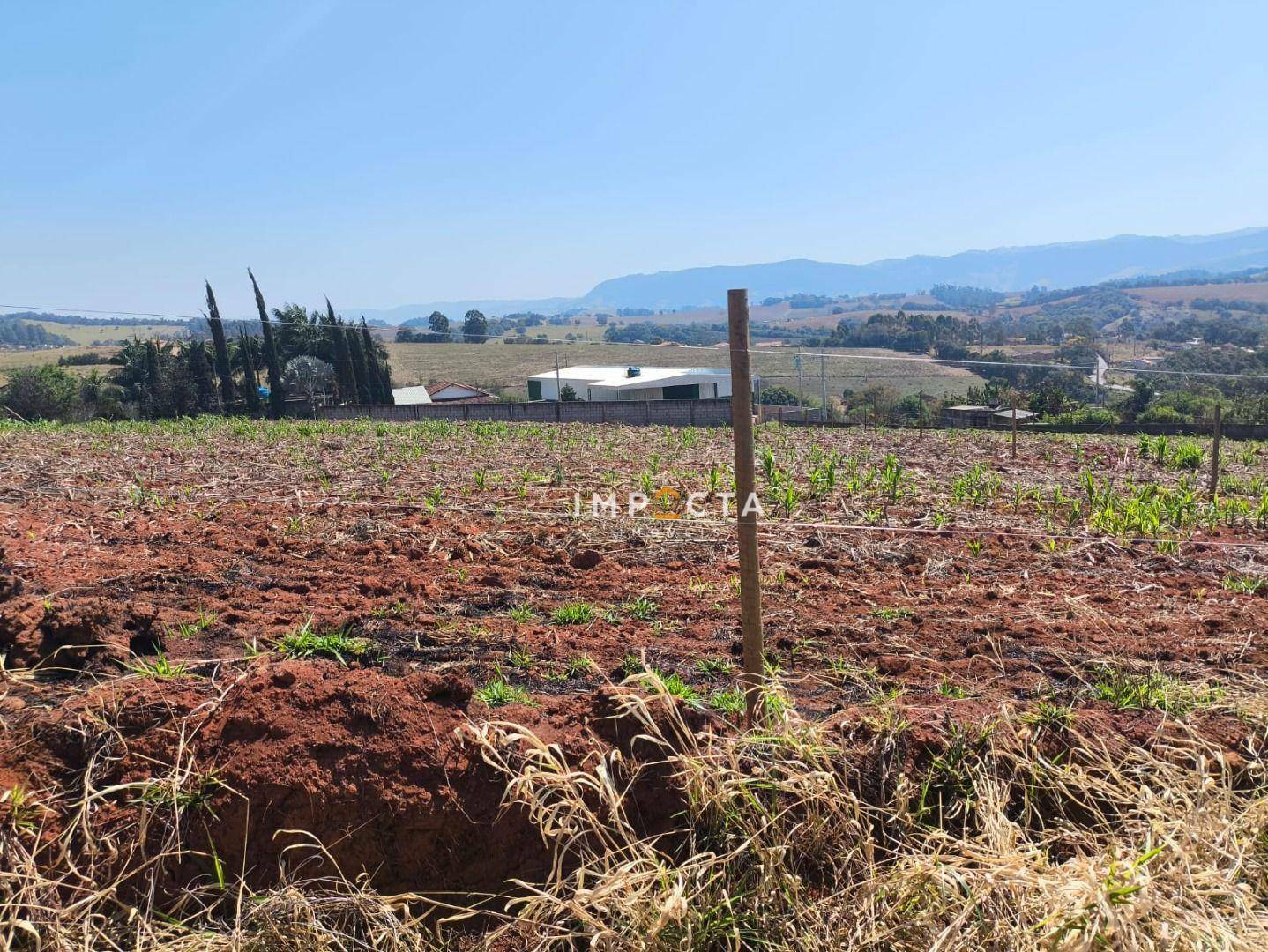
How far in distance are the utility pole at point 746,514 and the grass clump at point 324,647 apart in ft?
5.67

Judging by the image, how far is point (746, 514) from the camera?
→ 329 cm

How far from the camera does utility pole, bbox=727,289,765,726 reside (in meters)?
3.21

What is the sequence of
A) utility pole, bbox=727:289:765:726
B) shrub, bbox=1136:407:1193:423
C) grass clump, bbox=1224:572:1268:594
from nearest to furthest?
utility pole, bbox=727:289:765:726
grass clump, bbox=1224:572:1268:594
shrub, bbox=1136:407:1193:423

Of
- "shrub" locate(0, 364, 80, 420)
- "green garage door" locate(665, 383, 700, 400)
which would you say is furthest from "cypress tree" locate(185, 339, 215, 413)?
"green garage door" locate(665, 383, 700, 400)

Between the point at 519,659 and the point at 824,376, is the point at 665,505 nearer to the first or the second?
the point at 519,659

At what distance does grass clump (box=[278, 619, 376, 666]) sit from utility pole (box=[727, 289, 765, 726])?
5.67ft

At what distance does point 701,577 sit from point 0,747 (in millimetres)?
3640

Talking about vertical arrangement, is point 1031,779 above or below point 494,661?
below

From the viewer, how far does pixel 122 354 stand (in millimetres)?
39125

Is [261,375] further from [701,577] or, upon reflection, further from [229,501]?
[701,577]

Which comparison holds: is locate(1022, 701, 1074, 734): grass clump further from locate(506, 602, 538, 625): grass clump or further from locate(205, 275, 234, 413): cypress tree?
locate(205, 275, 234, 413): cypress tree

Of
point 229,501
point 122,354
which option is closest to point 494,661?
point 229,501

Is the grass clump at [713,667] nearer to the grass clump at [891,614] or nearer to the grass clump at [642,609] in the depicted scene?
the grass clump at [642,609]

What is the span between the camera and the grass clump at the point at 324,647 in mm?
3645
